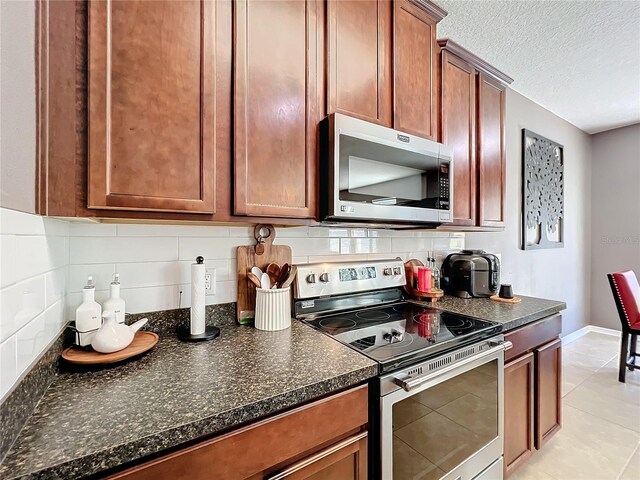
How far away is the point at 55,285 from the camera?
0.88 m

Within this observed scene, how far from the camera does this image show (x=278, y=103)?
109cm

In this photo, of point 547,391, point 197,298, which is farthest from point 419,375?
point 547,391

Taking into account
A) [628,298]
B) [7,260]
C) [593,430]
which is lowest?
[593,430]

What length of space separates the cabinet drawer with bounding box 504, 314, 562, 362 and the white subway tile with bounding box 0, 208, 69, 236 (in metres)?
1.76

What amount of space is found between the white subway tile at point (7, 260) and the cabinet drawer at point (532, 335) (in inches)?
68.0

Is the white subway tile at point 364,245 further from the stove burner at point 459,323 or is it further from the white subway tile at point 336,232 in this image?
the stove burner at point 459,323

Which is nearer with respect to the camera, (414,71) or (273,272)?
(273,272)

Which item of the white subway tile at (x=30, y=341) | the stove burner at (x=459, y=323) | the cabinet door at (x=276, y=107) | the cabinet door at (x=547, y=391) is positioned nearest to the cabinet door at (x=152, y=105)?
the cabinet door at (x=276, y=107)

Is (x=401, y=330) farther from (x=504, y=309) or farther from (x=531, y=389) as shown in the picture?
(x=531, y=389)

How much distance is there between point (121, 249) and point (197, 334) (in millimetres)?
433

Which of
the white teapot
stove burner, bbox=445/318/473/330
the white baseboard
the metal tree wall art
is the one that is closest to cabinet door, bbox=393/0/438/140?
stove burner, bbox=445/318/473/330

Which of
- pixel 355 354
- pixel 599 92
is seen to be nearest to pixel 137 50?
pixel 355 354

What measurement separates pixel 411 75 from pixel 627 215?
12.7 ft

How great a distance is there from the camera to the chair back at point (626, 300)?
2.50 metres
